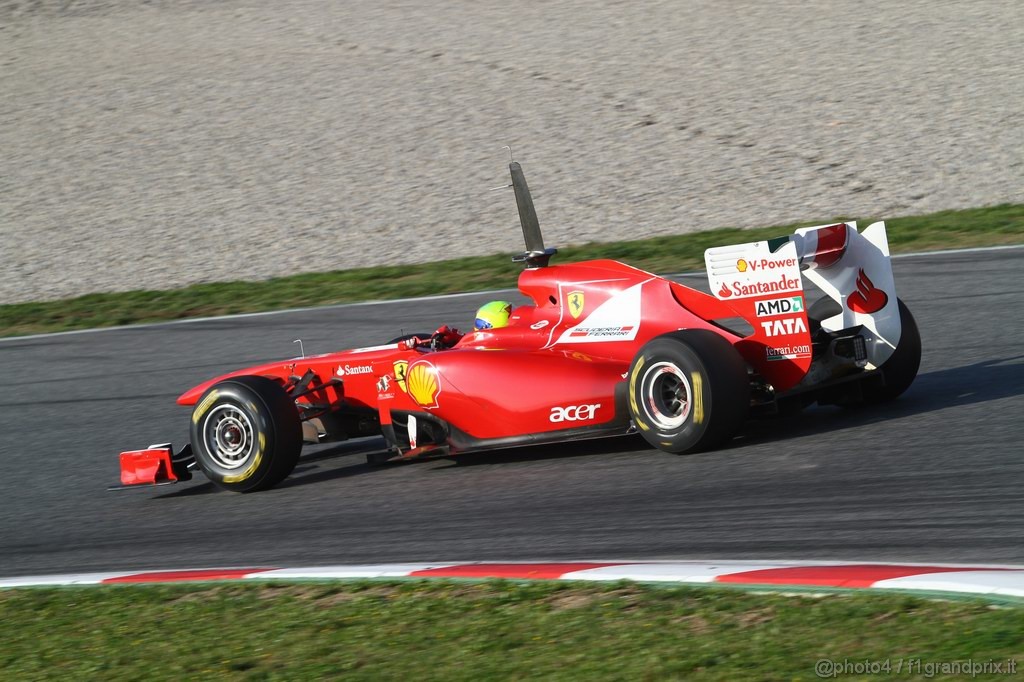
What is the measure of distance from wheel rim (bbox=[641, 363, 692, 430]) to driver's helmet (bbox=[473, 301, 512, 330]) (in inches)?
53.1

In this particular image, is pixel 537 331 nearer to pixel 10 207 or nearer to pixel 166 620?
pixel 166 620

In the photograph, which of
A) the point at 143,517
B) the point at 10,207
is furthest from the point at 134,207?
the point at 143,517

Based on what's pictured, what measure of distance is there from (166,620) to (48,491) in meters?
3.06

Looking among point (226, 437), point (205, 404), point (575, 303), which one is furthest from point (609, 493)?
point (205, 404)

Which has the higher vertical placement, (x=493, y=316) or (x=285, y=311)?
(x=285, y=311)

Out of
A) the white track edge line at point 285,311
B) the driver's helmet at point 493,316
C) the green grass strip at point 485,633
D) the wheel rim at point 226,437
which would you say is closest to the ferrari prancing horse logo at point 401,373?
the driver's helmet at point 493,316

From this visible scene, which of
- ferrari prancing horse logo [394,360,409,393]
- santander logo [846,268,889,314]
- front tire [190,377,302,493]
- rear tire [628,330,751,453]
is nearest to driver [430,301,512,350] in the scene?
ferrari prancing horse logo [394,360,409,393]

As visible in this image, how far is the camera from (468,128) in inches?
765

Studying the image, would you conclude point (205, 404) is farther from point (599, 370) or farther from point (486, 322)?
point (599, 370)

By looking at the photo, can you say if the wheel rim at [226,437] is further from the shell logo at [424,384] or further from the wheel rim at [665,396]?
the wheel rim at [665,396]

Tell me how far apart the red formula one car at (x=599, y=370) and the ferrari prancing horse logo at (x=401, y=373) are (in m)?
0.01

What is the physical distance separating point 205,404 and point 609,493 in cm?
254

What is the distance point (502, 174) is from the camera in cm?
1759

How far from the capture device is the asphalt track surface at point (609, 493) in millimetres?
5078
